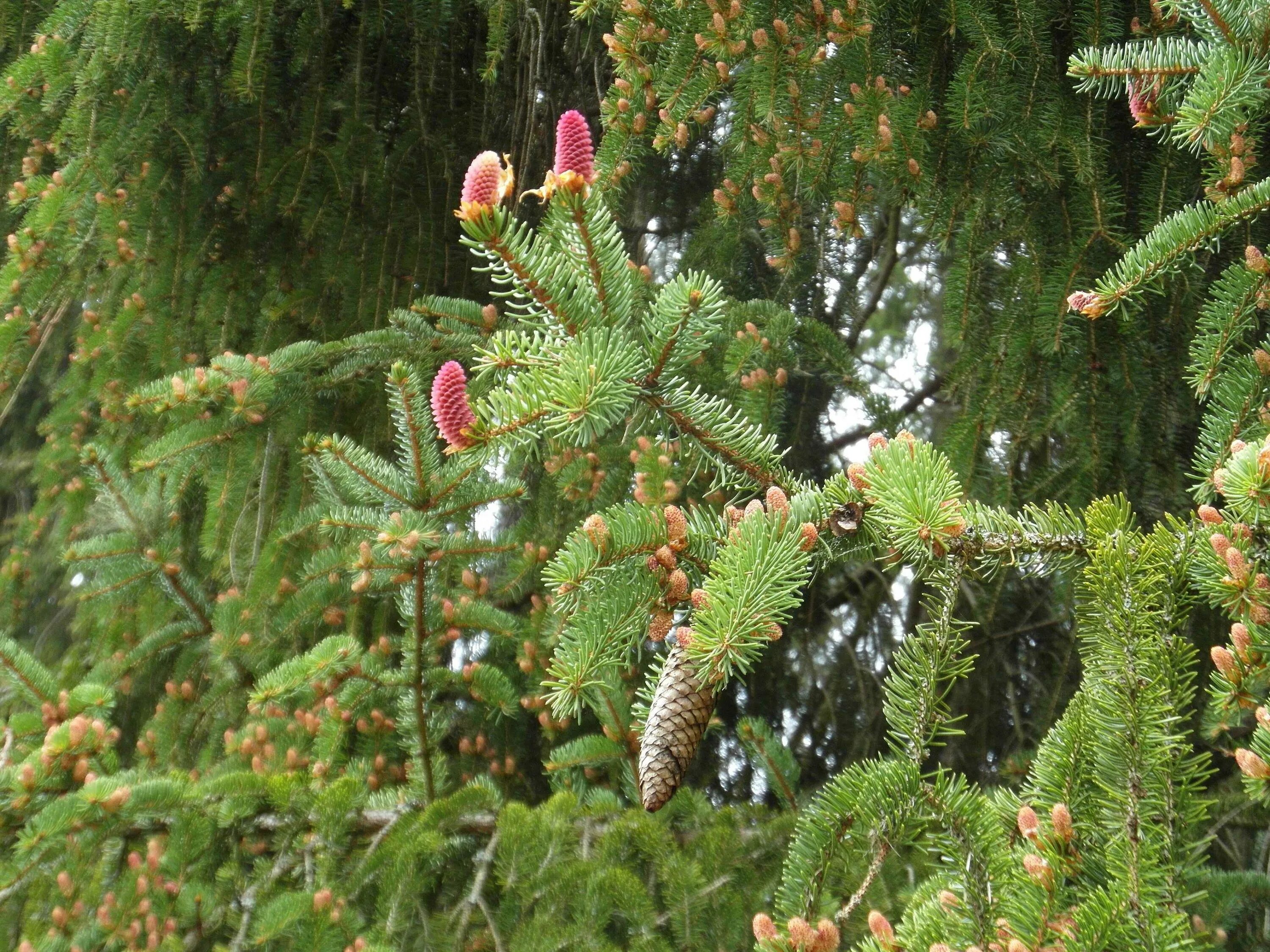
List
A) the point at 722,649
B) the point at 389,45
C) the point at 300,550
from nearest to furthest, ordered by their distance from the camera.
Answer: the point at 722,649
the point at 300,550
the point at 389,45

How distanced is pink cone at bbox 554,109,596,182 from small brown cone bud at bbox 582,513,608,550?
0.27 m

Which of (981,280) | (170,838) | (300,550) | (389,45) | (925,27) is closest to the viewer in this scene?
(170,838)

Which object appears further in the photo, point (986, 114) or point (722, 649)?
point (986, 114)

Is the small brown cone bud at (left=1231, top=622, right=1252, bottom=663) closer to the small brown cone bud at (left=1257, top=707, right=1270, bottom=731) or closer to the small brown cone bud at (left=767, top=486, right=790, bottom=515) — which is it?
the small brown cone bud at (left=1257, top=707, right=1270, bottom=731)

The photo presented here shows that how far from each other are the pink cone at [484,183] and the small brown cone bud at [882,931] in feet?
1.73

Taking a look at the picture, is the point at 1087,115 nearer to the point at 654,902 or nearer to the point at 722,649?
the point at 722,649

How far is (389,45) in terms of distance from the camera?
8.14ft

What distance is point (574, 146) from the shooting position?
758mm

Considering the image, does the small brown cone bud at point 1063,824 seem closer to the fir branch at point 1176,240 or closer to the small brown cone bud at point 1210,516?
the small brown cone bud at point 1210,516

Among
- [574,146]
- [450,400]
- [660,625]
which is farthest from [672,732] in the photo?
[574,146]

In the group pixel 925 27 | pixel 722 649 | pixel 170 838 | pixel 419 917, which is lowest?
pixel 419 917

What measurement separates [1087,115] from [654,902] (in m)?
1.32

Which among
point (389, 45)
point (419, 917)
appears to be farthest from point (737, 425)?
point (389, 45)

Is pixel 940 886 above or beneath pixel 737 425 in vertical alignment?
beneath
